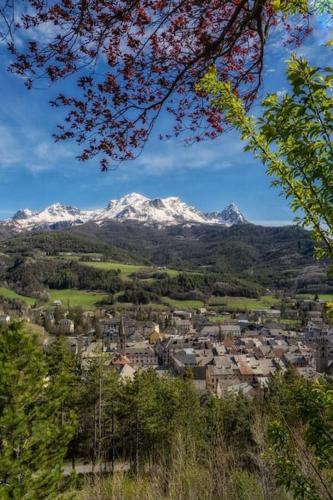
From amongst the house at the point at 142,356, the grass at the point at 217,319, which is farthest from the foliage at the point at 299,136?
the grass at the point at 217,319

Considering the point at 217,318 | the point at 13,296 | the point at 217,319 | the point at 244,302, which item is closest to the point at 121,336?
the point at 217,319

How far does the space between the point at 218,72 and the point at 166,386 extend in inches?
978

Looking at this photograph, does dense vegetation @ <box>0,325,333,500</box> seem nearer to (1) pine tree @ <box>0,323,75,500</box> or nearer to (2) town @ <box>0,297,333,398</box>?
(1) pine tree @ <box>0,323,75,500</box>

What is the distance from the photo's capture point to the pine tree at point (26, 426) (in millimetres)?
9984

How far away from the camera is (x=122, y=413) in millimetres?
24516

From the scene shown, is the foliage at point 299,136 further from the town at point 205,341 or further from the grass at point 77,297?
the grass at point 77,297

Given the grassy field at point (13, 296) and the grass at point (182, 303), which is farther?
the grass at point (182, 303)

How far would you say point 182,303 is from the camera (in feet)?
443

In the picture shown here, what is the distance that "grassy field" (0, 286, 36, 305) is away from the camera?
403 feet

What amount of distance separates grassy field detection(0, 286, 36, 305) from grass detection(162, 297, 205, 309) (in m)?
42.6

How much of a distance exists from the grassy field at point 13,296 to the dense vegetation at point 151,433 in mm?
101266

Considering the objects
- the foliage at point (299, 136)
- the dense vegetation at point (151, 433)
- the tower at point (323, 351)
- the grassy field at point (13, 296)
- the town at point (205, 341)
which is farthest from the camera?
the grassy field at point (13, 296)

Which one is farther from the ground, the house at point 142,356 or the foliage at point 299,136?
the foliage at point 299,136

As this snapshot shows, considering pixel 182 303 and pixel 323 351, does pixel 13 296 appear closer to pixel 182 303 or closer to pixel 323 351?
pixel 182 303
